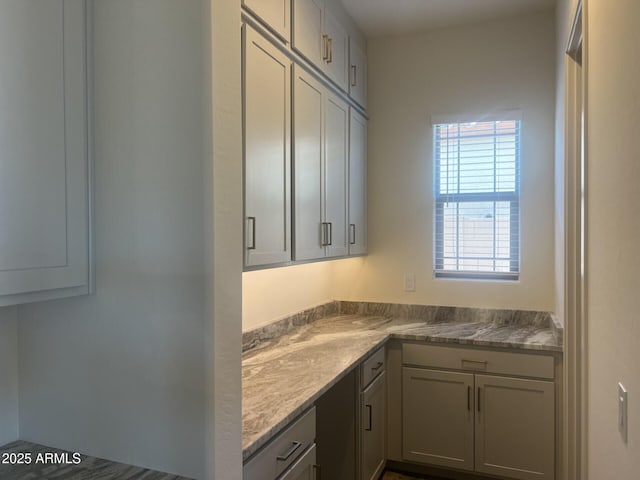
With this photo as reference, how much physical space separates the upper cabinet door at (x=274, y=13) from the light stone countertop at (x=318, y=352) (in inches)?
56.7

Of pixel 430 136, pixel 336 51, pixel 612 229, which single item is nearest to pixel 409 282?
pixel 430 136

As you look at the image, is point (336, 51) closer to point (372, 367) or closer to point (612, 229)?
point (372, 367)

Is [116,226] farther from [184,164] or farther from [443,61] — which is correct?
[443,61]

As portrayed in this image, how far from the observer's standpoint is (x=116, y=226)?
1192mm

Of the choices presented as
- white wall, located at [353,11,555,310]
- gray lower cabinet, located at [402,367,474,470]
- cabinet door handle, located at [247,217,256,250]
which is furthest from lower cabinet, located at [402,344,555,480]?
cabinet door handle, located at [247,217,256,250]

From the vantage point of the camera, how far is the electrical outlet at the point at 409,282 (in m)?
3.23

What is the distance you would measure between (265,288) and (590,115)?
1.71 metres

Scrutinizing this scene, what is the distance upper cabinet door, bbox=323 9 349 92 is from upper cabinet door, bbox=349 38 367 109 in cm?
7

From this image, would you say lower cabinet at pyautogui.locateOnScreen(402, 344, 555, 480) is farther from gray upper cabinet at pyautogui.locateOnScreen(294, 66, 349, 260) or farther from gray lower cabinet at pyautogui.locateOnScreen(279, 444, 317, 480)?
gray lower cabinet at pyautogui.locateOnScreen(279, 444, 317, 480)

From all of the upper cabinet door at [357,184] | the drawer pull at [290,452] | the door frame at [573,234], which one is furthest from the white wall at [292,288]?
the door frame at [573,234]

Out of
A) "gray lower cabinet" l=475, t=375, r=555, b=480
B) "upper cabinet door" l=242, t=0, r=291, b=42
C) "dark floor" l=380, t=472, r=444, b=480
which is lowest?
"dark floor" l=380, t=472, r=444, b=480

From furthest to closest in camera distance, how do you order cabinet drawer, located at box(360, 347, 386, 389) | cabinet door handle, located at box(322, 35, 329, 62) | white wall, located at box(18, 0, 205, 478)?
cabinet door handle, located at box(322, 35, 329, 62) < cabinet drawer, located at box(360, 347, 386, 389) < white wall, located at box(18, 0, 205, 478)

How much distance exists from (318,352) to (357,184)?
122cm

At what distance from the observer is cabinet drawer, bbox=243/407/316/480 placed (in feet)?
4.54
